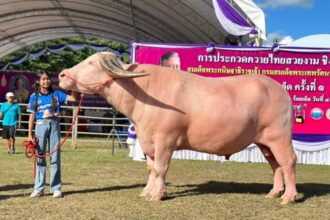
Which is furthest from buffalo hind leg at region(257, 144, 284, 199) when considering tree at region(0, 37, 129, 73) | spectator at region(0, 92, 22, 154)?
tree at region(0, 37, 129, 73)

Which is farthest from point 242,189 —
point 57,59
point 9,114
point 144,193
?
point 57,59

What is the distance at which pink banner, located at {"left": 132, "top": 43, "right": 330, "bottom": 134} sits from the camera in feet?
39.9

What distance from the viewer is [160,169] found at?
7.10 m

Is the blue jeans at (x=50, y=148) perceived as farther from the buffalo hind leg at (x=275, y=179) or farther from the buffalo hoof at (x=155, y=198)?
the buffalo hind leg at (x=275, y=179)

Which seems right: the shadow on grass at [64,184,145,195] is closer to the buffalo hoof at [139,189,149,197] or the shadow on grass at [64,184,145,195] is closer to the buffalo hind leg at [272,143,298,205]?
the buffalo hoof at [139,189,149,197]

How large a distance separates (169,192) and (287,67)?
5.70 m

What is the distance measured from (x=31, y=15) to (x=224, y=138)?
16508mm

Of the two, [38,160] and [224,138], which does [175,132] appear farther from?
[38,160]

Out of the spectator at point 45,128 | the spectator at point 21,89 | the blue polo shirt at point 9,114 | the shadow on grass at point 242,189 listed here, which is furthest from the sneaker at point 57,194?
the spectator at point 21,89

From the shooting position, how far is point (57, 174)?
723 cm

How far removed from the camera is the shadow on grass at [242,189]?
7.80 metres

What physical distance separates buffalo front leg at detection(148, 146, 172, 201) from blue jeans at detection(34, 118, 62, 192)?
1358 mm

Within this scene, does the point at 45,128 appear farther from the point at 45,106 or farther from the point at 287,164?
the point at 287,164

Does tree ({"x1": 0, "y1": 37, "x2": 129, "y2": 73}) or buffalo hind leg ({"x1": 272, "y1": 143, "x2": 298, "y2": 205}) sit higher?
tree ({"x1": 0, "y1": 37, "x2": 129, "y2": 73})
